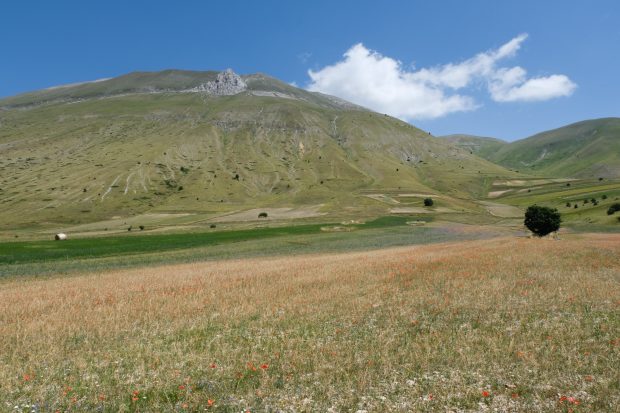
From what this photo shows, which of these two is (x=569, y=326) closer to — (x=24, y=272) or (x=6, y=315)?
(x=6, y=315)

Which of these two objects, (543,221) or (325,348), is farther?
(543,221)

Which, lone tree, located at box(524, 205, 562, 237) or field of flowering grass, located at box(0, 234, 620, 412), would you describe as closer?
field of flowering grass, located at box(0, 234, 620, 412)

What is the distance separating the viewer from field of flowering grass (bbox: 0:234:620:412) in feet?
30.6

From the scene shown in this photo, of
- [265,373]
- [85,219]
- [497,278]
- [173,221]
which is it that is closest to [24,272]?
[265,373]

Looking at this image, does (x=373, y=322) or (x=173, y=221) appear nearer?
(x=373, y=322)

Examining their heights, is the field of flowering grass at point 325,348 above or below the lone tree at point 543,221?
above

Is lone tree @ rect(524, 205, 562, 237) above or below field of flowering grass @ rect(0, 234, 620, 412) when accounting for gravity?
below

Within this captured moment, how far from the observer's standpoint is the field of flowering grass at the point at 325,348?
367 inches

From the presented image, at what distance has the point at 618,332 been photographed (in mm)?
13422

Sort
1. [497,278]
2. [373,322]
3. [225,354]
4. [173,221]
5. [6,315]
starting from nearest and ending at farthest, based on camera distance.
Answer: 1. [225,354]
2. [373,322]
3. [6,315]
4. [497,278]
5. [173,221]

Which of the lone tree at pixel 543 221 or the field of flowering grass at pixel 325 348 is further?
the lone tree at pixel 543 221

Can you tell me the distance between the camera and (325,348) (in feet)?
42.1

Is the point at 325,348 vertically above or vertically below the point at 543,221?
above

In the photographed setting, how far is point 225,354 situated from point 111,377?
11.1 feet
